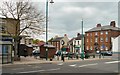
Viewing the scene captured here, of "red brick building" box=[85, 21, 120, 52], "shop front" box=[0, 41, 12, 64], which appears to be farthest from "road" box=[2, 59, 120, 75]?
"red brick building" box=[85, 21, 120, 52]

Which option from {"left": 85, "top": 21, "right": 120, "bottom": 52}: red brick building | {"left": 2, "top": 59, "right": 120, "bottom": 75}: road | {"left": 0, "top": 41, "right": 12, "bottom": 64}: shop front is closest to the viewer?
{"left": 2, "top": 59, "right": 120, "bottom": 75}: road

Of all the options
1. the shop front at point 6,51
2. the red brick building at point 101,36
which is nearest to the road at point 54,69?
the shop front at point 6,51

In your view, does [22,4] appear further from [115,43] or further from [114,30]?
[114,30]

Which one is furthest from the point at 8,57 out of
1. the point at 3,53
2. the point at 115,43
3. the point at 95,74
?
the point at 115,43

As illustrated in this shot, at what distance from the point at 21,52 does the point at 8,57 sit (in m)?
15.0

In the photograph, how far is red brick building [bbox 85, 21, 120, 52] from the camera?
288 ft

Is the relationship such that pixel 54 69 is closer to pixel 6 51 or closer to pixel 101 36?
pixel 6 51

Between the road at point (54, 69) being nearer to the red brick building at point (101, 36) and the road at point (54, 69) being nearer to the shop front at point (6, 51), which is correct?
the shop front at point (6, 51)

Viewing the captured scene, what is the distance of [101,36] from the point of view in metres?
91.4

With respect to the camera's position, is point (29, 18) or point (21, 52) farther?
point (21, 52)

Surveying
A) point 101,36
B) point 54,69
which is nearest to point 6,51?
point 54,69

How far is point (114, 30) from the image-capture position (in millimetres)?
89250

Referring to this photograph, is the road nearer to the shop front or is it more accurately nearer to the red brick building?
the shop front

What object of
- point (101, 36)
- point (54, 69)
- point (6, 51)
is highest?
point (101, 36)
